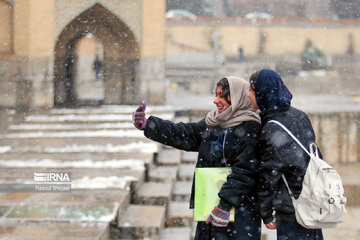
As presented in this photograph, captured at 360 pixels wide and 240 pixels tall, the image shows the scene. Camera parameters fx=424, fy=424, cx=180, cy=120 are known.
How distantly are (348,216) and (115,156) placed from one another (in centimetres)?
362

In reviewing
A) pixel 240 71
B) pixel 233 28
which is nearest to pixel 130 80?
pixel 240 71

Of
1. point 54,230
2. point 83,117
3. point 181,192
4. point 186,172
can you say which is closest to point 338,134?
point 186,172

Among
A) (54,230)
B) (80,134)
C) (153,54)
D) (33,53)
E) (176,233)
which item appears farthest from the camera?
(153,54)

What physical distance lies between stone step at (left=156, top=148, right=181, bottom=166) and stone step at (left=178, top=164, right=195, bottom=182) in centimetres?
14

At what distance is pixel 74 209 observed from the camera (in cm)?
334

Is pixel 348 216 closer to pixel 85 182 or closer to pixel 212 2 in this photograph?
pixel 85 182

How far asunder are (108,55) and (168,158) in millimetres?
5845

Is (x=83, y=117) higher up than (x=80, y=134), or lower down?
higher up

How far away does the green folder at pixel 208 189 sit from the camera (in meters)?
1.91

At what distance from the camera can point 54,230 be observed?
2.94 metres

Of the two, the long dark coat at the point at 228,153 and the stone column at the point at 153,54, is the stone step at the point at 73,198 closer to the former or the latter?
the long dark coat at the point at 228,153

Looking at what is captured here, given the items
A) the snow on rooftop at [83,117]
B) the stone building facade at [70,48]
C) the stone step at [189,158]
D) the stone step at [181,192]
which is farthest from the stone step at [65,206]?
the stone building facade at [70,48]

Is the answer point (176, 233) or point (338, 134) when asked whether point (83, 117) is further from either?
point (338, 134)

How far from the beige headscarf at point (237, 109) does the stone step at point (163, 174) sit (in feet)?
9.07
